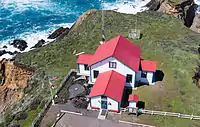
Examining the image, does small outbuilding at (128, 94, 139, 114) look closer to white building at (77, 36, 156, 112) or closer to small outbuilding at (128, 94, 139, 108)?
small outbuilding at (128, 94, 139, 108)

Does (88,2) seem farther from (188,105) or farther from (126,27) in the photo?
(188,105)

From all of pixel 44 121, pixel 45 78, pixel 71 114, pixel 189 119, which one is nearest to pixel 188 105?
pixel 189 119

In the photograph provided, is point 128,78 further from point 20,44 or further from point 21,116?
point 20,44

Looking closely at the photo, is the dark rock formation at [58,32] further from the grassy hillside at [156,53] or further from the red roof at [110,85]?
the red roof at [110,85]

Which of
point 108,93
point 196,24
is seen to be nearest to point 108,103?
point 108,93

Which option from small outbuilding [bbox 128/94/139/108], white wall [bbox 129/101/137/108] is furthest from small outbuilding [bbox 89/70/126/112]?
white wall [bbox 129/101/137/108]
